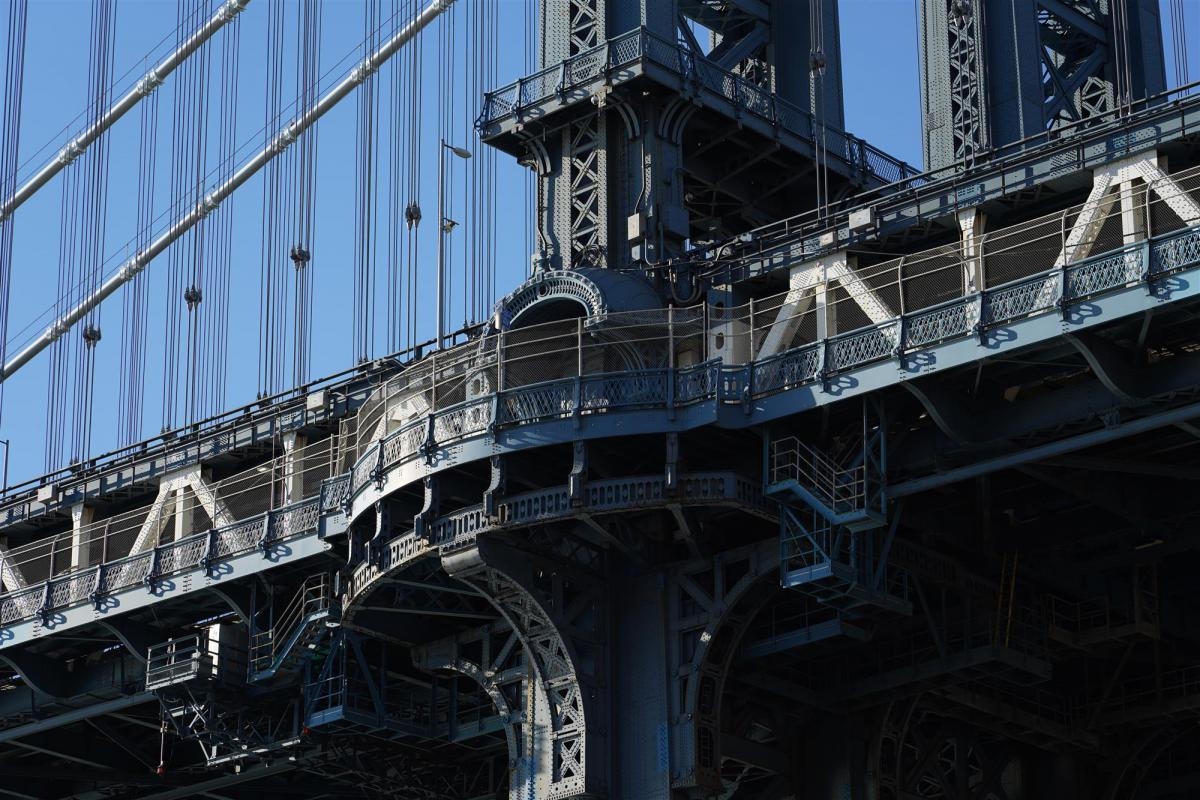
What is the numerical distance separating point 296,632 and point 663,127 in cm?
1674

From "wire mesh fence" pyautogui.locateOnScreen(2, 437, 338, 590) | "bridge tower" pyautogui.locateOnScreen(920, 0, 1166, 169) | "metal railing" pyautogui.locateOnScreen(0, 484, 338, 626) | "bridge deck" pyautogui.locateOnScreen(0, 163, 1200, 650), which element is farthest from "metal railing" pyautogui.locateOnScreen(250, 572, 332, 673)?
"bridge tower" pyautogui.locateOnScreen(920, 0, 1166, 169)

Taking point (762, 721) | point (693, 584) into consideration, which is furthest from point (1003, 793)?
point (693, 584)

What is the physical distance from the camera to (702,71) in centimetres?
6925

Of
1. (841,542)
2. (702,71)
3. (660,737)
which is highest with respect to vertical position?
(702,71)

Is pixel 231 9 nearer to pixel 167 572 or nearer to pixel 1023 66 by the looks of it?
pixel 167 572

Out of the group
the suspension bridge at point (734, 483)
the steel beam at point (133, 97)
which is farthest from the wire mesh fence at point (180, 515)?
the steel beam at point (133, 97)

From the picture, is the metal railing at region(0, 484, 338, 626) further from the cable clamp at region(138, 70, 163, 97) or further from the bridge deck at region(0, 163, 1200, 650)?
the cable clamp at region(138, 70, 163, 97)

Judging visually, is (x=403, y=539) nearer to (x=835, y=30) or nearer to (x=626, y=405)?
(x=626, y=405)

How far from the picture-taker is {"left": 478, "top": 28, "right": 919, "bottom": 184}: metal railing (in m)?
67.8

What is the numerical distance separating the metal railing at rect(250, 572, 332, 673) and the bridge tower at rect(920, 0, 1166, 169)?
20.5 metres

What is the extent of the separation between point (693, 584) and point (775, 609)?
307cm

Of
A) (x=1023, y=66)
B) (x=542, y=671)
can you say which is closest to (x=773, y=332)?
(x=542, y=671)

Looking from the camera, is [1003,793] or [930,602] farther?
[1003,793]

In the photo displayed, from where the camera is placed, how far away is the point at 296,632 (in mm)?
69562
